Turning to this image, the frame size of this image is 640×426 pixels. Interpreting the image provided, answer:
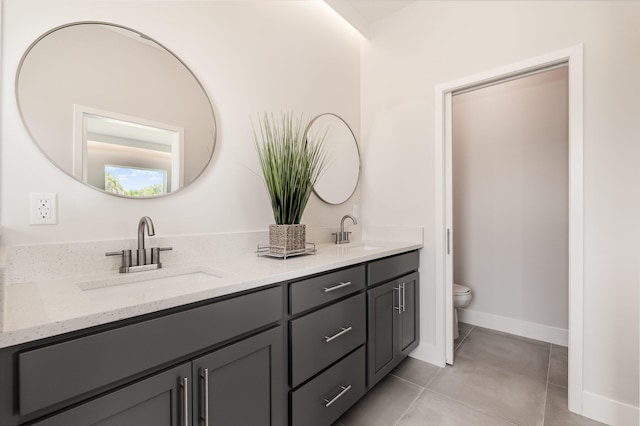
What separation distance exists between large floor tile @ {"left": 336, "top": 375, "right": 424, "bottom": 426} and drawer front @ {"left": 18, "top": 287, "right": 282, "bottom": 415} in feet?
3.32

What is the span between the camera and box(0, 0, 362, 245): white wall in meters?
1.00

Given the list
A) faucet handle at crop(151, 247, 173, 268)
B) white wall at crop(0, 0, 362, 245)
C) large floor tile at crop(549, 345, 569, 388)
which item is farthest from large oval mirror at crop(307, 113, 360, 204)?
large floor tile at crop(549, 345, 569, 388)

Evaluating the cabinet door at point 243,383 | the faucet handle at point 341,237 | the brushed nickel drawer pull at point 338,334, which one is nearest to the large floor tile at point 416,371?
the brushed nickel drawer pull at point 338,334

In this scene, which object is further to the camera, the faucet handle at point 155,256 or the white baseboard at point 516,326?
the white baseboard at point 516,326

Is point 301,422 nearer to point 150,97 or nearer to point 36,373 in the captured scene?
point 36,373

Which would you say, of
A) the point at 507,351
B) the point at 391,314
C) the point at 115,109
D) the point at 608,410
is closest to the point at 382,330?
the point at 391,314

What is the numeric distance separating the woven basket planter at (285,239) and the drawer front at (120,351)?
0.50m

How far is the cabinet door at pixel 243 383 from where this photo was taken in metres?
0.87

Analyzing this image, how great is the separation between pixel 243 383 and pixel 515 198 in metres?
2.76

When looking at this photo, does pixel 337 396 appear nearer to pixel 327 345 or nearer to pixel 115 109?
pixel 327 345

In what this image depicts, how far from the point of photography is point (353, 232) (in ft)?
7.98

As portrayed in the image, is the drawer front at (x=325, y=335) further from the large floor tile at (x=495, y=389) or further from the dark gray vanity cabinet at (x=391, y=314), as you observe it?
the large floor tile at (x=495, y=389)

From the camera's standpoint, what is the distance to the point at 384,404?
1666 mm

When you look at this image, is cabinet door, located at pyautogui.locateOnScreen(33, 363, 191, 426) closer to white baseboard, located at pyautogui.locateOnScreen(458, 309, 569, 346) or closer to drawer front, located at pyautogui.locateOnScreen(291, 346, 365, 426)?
drawer front, located at pyautogui.locateOnScreen(291, 346, 365, 426)
